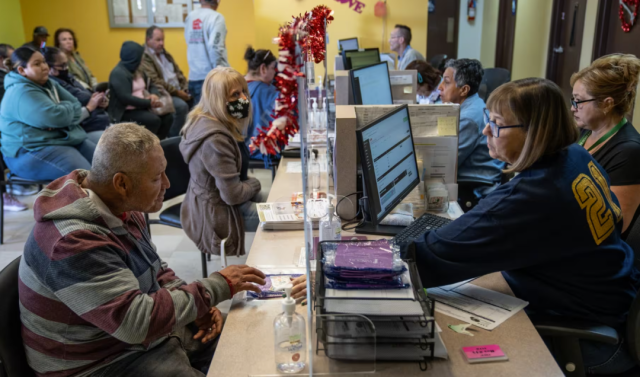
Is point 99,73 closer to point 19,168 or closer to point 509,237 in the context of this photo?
point 19,168

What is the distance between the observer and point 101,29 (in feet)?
24.8

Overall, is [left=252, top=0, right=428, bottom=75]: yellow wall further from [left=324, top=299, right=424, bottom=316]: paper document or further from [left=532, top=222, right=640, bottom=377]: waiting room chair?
[left=324, top=299, right=424, bottom=316]: paper document

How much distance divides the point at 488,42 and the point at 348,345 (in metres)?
8.20

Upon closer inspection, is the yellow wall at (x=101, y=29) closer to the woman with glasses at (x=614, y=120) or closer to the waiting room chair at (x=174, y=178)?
the waiting room chair at (x=174, y=178)

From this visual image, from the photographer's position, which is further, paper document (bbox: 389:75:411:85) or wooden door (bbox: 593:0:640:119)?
wooden door (bbox: 593:0:640:119)

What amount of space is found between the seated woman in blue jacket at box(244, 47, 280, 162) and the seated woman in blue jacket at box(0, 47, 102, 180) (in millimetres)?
1250

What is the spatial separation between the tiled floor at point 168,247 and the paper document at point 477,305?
201 cm

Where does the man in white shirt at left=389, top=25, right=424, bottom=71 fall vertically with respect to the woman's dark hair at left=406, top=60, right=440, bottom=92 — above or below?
above

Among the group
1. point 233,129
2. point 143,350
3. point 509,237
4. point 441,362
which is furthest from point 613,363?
point 233,129

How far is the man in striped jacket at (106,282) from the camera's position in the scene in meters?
1.29

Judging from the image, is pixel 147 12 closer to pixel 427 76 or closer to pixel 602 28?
pixel 427 76

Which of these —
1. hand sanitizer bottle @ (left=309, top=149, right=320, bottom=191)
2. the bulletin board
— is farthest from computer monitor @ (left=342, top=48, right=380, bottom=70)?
the bulletin board

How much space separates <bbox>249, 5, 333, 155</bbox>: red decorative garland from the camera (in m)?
3.53

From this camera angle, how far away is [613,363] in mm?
1480
